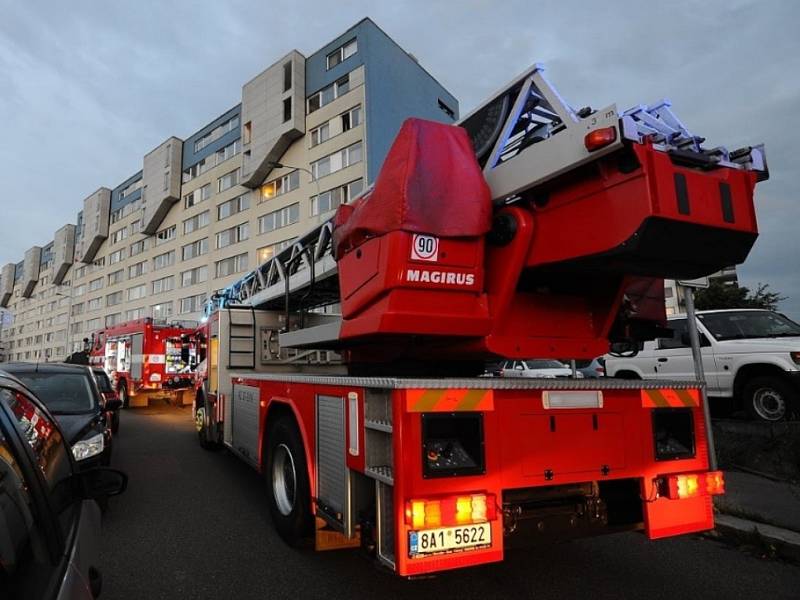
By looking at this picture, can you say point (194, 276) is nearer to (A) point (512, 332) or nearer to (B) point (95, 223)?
(B) point (95, 223)

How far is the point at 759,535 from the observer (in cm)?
423

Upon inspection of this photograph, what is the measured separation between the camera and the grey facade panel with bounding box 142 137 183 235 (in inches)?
1858

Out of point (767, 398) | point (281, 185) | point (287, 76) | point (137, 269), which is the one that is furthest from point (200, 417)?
point (137, 269)

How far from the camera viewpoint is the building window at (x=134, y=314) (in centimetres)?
5059

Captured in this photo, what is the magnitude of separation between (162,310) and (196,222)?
9.04m

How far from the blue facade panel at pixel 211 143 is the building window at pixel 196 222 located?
522 centimetres

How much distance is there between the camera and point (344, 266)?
422 centimetres

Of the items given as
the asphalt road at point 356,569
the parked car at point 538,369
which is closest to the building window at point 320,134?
the parked car at point 538,369

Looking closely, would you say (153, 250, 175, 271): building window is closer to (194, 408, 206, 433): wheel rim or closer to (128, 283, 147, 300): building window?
(128, 283, 147, 300): building window

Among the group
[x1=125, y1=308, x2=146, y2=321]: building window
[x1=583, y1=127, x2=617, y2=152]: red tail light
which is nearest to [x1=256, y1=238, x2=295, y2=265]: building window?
[x1=125, y1=308, x2=146, y2=321]: building window

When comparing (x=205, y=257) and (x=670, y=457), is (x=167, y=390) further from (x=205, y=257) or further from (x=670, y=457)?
(x=205, y=257)

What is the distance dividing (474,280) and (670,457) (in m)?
1.75

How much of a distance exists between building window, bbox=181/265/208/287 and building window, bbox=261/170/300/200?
9.48 m

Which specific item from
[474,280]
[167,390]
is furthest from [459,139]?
[167,390]
